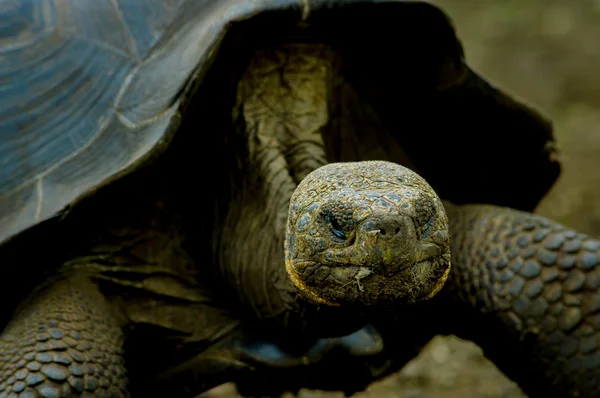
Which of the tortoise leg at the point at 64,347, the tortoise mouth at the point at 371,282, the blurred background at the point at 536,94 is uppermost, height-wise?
the tortoise mouth at the point at 371,282

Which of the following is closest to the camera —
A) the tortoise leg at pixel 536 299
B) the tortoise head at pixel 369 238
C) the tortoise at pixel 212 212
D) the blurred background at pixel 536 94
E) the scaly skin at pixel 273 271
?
the tortoise head at pixel 369 238

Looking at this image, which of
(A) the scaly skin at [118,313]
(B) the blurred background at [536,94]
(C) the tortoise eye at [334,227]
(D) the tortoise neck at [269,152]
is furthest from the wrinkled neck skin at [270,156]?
(B) the blurred background at [536,94]

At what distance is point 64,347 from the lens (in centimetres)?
318

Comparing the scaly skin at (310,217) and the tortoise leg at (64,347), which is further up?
the scaly skin at (310,217)

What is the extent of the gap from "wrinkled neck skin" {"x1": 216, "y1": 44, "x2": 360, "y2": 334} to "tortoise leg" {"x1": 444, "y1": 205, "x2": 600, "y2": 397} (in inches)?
28.3

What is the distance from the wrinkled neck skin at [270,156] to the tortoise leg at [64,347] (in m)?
0.52

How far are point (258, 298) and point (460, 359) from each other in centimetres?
Result: 220

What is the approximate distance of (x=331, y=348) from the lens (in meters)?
3.52

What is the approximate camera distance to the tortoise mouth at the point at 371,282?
2570mm

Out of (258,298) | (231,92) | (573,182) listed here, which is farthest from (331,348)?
(573,182)

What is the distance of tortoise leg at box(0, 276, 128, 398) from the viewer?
307cm

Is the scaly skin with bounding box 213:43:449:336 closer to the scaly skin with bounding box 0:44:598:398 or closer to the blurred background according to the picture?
the scaly skin with bounding box 0:44:598:398

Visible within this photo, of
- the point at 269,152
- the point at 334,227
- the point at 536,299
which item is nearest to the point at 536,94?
the point at 536,299

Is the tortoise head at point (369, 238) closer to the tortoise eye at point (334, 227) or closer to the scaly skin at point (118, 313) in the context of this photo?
the tortoise eye at point (334, 227)
